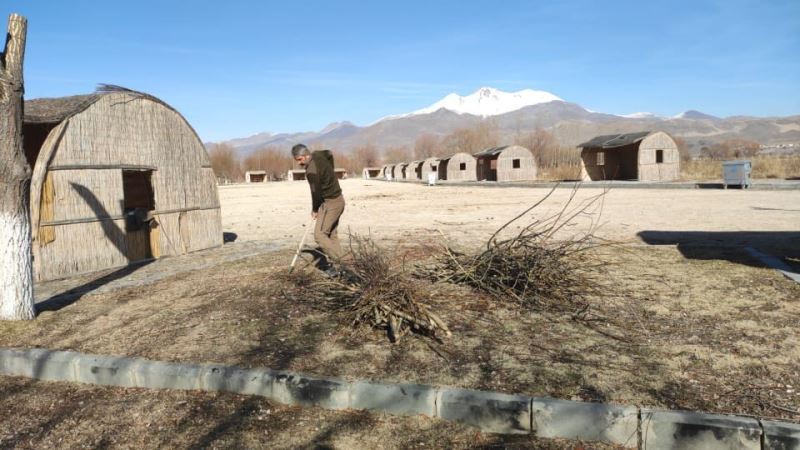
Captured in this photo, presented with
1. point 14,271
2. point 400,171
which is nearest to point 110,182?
point 14,271

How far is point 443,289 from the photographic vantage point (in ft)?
21.1

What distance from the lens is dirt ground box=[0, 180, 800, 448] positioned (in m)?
3.63

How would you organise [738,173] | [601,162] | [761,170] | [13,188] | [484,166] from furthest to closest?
[484,166] → [601,162] → [761,170] → [738,173] → [13,188]

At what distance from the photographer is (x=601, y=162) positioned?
36375mm

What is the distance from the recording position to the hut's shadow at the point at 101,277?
6.73 meters

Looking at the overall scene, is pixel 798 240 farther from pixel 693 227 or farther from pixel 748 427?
pixel 748 427

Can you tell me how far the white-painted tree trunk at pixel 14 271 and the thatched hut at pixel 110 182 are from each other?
2.18 metres

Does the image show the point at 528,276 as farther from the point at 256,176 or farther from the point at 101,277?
the point at 256,176

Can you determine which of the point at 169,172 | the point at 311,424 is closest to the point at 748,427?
the point at 311,424

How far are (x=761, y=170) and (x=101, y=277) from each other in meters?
39.1

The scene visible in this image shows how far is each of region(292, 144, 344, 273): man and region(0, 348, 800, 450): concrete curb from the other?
3254mm

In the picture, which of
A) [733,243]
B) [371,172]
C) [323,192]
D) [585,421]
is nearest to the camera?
[585,421]

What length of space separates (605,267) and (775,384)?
3.91 meters

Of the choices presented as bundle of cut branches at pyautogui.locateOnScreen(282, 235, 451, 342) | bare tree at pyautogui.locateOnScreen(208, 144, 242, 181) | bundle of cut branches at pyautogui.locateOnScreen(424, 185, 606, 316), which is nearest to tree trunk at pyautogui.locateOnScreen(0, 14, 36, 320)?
bundle of cut branches at pyautogui.locateOnScreen(282, 235, 451, 342)
